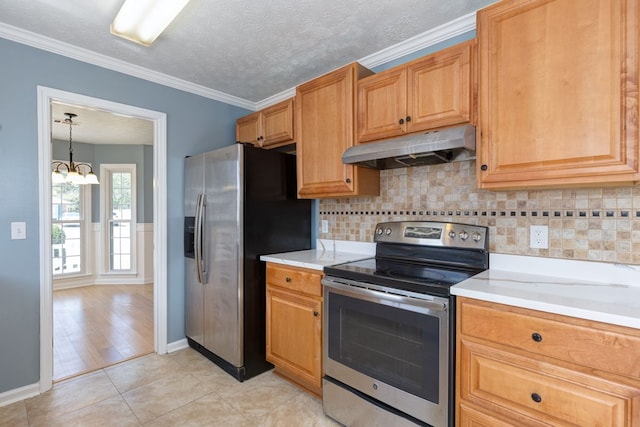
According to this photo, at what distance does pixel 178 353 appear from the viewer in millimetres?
2779

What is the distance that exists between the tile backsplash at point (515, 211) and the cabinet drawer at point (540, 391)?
2.26ft

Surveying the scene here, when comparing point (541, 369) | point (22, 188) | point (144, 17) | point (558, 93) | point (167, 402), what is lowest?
point (167, 402)

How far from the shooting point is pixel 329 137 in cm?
226

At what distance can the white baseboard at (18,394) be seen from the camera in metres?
2.02

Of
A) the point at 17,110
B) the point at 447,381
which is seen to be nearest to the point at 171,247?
the point at 17,110

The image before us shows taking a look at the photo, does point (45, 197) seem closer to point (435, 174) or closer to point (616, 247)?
point (435, 174)

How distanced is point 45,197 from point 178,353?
5.27ft

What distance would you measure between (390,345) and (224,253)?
139cm

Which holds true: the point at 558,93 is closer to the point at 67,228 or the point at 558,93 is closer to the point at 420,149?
the point at 420,149

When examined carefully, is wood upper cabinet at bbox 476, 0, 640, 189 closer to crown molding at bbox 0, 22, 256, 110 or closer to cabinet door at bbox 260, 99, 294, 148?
cabinet door at bbox 260, 99, 294, 148

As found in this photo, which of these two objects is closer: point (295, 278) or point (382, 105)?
point (382, 105)

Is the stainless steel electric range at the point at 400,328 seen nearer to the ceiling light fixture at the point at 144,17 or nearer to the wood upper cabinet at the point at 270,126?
the wood upper cabinet at the point at 270,126

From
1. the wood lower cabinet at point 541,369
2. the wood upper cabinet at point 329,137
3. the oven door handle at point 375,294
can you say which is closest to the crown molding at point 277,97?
the wood upper cabinet at point 329,137

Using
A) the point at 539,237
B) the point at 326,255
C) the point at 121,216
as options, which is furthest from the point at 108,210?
the point at 539,237
